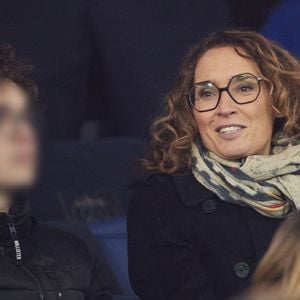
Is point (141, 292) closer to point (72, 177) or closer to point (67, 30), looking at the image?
point (72, 177)

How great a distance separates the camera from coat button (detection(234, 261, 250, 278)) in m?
3.46

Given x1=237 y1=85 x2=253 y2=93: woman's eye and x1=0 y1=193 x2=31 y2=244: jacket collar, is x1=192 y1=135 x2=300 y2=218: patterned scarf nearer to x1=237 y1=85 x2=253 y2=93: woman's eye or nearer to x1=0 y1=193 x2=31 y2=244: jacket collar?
x1=237 y1=85 x2=253 y2=93: woman's eye

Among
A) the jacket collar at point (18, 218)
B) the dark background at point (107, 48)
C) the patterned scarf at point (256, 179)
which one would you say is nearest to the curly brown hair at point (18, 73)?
the jacket collar at point (18, 218)

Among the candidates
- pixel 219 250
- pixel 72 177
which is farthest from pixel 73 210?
pixel 219 250

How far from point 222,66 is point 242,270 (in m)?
0.56

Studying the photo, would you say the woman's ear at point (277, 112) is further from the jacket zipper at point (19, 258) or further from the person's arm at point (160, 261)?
the jacket zipper at point (19, 258)

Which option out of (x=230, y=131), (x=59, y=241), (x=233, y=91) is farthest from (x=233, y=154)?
(x=59, y=241)

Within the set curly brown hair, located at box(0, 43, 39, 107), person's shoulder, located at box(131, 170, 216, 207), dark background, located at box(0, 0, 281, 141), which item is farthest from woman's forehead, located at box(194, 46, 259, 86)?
dark background, located at box(0, 0, 281, 141)

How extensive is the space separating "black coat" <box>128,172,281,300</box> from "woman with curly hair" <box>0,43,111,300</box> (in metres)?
0.15

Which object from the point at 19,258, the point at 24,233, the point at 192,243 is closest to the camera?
the point at 19,258

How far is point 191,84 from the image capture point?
12.0 feet

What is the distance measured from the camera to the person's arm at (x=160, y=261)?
346 cm

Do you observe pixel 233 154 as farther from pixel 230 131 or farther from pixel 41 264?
pixel 41 264

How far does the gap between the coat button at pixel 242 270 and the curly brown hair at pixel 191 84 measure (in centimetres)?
34
